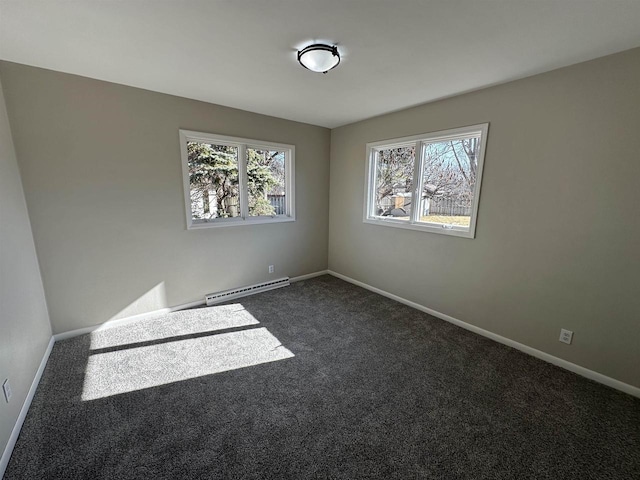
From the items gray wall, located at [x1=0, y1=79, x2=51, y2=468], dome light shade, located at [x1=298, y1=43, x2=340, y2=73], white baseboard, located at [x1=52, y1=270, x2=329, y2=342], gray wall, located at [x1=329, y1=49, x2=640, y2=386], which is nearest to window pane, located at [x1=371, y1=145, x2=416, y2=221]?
gray wall, located at [x1=329, y1=49, x2=640, y2=386]

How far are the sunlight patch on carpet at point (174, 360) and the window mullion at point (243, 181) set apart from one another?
5.34ft

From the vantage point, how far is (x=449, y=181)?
9.70 ft

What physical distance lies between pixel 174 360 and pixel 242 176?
7.36 ft

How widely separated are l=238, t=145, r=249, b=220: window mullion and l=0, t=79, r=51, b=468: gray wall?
197cm

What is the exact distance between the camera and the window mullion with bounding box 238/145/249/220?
3418 mm

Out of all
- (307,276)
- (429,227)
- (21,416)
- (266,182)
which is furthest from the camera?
(307,276)

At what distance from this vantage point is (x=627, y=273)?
6.33ft

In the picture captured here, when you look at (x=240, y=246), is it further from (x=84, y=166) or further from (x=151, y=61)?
(x=151, y=61)

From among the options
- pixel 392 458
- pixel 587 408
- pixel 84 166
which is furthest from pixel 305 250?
pixel 587 408

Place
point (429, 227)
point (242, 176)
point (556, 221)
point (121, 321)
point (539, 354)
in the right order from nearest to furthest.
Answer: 1. point (556, 221)
2. point (539, 354)
3. point (121, 321)
4. point (429, 227)
5. point (242, 176)

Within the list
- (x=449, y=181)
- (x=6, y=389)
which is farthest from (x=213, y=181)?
(x=449, y=181)

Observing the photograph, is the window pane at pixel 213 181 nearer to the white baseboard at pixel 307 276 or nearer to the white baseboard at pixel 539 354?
the white baseboard at pixel 307 276

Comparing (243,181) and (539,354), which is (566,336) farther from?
(243,181)

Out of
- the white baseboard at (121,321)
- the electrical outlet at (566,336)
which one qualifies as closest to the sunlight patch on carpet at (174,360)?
the white baseboard at (121,321)
